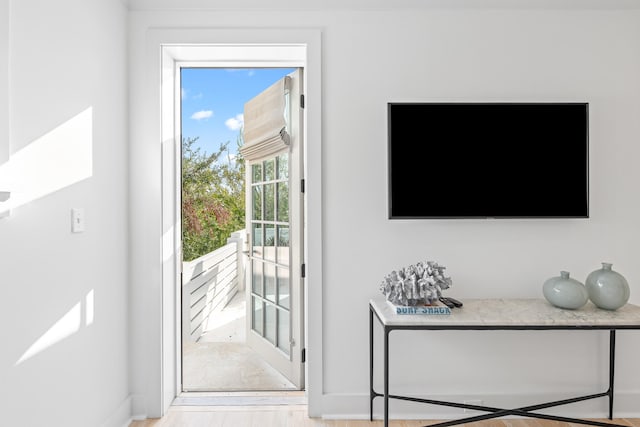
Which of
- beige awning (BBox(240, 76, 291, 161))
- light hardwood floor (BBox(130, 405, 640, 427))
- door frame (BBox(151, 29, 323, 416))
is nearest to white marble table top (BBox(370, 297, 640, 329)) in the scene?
door frame (BBox(151, 29, 323, 416))

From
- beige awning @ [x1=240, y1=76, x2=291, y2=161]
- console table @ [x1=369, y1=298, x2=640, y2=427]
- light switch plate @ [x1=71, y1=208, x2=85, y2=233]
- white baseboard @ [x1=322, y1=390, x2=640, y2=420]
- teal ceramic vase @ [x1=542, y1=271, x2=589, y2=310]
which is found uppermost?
beige awning @ [x1=240, y1=76, x2=291, y2=161]

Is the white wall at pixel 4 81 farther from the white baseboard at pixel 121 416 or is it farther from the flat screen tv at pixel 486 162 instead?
the flat screen tv at pixel 486 162

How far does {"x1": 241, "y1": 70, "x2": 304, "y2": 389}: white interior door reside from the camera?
2.78 meters

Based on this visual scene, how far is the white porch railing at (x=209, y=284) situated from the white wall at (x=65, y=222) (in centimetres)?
113

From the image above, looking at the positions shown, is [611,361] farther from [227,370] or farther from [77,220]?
[77,220]

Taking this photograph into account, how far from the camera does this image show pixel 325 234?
2471mm

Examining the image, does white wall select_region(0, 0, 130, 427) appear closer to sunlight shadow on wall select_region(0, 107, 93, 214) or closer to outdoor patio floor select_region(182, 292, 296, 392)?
sunlight shadow on wall select_region(0, 107, 93, 214)

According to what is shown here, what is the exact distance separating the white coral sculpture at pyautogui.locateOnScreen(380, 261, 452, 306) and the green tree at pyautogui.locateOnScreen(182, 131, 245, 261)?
10.1ft

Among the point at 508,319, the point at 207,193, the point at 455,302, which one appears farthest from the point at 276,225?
the point at 207,193

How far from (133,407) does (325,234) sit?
1520 millimetres

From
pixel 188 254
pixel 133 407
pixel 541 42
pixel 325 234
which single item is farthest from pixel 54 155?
pixel 188 254

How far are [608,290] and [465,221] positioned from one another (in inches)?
30.8

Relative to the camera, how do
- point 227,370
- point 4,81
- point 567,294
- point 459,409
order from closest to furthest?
point 4,81, point 567,294, point 459,409, point 227,370

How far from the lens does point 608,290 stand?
6.91 feet
